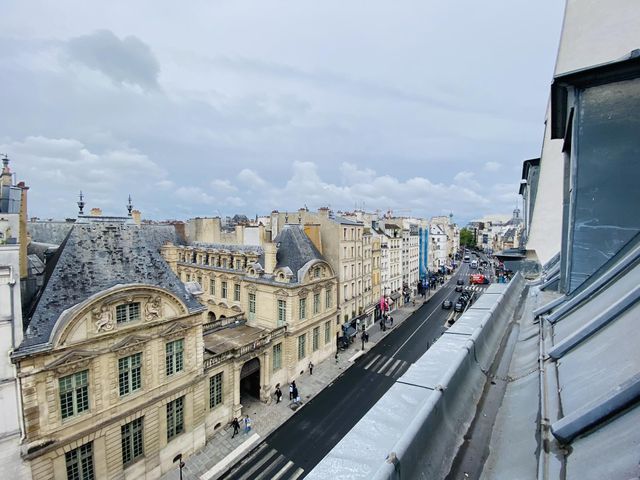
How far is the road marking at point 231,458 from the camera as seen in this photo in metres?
18.3

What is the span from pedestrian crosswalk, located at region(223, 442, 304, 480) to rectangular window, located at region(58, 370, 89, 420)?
29.1 feet

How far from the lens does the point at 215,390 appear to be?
21.7 metres

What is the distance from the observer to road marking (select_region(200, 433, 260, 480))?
60.1 feet

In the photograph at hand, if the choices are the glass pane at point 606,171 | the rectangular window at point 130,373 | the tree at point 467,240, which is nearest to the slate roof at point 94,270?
the rectangular window at point 130,373

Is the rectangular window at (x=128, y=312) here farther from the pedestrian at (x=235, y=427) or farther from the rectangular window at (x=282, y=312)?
the rectangular window at (x=282, y=312)

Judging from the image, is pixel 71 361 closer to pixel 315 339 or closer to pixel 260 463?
pixel 260 463

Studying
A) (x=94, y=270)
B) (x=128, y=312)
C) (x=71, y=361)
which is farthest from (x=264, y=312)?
(x=71, y=361)

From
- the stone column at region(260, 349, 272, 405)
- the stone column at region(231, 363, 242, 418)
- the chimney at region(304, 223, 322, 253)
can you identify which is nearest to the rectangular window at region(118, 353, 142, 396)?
the stone column at region(231, 363, 242, 418)

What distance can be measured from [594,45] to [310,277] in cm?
2330

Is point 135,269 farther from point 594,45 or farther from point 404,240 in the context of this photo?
point 404,240

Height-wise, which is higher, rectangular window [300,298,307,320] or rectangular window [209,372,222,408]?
rectangular window [300,298,307,320]

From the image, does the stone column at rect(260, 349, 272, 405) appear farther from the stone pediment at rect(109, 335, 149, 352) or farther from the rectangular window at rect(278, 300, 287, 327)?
the stone pediment at rect(109, 335, 149, 352)

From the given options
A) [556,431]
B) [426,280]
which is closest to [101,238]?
[556,431]

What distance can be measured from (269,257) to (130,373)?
1399 cm
